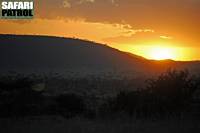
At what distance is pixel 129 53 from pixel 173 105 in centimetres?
15144

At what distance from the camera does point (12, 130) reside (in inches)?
549

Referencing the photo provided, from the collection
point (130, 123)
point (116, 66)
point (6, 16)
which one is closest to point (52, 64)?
point (116, 66)

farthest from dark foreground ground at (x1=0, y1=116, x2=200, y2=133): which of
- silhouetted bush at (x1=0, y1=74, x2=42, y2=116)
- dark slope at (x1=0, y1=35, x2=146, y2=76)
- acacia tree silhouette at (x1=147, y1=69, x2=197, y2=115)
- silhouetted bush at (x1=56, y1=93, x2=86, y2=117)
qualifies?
dark slope at (x1=0, y1=35, x2=146, y2=76)

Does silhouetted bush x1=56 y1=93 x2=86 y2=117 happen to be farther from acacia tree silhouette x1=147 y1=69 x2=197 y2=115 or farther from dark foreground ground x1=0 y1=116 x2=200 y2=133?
dark foreground ground x1=0 y1=116 x2=200 y2=133

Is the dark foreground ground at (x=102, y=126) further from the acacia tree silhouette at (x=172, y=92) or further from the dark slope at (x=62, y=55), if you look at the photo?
the dark slope at (x=62, y=55)

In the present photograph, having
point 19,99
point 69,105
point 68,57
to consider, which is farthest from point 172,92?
point 68,57

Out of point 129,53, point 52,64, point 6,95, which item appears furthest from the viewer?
point 129,53

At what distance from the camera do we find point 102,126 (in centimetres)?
1459

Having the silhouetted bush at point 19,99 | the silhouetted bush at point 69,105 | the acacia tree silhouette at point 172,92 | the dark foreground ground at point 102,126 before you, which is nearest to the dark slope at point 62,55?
the silhouetted bush at point 19,99

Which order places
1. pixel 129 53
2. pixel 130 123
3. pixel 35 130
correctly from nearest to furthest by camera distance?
1. pixel 35 130
2. pixel 130 123
3. pixel 129 53

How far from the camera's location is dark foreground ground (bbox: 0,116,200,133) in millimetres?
13866

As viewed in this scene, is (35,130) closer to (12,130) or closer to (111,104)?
(12,130)

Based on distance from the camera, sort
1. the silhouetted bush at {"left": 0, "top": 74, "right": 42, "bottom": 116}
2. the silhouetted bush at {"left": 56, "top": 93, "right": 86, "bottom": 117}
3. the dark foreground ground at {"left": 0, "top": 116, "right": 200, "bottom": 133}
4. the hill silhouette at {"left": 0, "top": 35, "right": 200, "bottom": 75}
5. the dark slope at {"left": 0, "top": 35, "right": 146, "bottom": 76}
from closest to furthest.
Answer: the dark foreground ground at {"left": 0, "top": 116, "right": 200, "bottom": 133} < the silhouetted bush at {"left": 0, "top": 74, "right": 42, "bottom": 116} < the silhouetted bush at {"left": 56, "top": 93, "right": 86, "bottom": 117} < the hill silhouette at {"left": 0, "top": 35, "right": 200, "bottom": 75} < the dark slope at {"left": 0, "top": 35, "right": 146, "bottom": 76}

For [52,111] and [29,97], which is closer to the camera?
[52,111]
